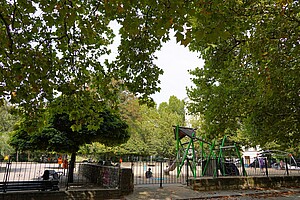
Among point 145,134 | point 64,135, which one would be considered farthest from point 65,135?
point 145,134

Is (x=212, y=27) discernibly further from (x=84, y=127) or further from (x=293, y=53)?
(x=84, y=127)

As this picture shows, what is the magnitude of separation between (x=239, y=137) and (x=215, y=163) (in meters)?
16.9

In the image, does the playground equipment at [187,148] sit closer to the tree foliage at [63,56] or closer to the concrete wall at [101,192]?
the concrete wall at [101,192]

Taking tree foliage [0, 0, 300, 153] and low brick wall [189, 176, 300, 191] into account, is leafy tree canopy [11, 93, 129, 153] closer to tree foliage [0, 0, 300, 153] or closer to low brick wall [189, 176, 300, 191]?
tree foliage [0, 0, 300, 153]

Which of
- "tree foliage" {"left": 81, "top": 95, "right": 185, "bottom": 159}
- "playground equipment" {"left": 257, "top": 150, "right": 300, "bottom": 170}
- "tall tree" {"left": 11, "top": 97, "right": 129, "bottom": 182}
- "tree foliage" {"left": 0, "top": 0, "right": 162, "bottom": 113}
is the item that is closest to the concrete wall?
"tall tree" {"left": 11, "top": 97, "right": 129, "bottom": 182}

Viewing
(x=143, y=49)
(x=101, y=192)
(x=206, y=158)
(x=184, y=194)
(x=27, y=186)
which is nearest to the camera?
(x=143, y=49)

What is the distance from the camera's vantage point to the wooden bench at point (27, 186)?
844cm

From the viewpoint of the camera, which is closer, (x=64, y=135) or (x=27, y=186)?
(x=27, y=186)

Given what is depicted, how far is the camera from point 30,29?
714cm

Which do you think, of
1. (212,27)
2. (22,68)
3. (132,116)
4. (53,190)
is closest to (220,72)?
(212,27)

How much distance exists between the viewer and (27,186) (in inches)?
350

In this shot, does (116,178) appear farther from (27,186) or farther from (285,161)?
(285,161)

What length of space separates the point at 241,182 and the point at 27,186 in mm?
10916

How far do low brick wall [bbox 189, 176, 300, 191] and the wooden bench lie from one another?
22.2 ft
